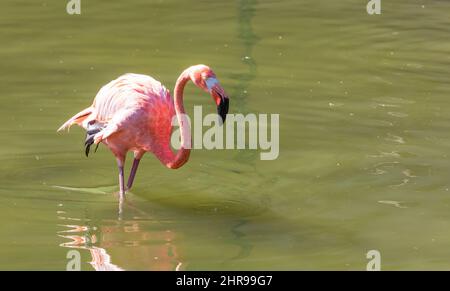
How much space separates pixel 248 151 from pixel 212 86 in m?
1.85

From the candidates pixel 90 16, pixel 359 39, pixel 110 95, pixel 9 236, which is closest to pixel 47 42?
pixel 90 16

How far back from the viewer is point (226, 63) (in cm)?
1058

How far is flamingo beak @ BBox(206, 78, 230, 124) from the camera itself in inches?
255

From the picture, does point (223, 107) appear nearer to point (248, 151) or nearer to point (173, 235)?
point (173, 235)

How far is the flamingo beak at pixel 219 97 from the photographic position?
21.2ft

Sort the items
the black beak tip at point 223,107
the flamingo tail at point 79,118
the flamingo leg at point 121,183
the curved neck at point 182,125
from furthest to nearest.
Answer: the flamingo tail at point 79,118
the flamingo leg at point 121,183
the curved neck at point 182,125
the black beak tip at point 223,107

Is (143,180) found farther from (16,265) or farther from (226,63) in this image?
(226,63)

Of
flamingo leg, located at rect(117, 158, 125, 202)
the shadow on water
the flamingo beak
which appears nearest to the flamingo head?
the flamingo beak

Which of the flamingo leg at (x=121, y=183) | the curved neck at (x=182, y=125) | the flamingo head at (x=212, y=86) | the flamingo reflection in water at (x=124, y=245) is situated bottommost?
the flamingo reflection in water at (x=124, y=245)

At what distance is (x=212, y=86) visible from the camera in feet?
21.7

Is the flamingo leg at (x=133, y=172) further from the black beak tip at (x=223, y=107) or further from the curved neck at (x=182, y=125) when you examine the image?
the black beak tip at (x=223, y=107)

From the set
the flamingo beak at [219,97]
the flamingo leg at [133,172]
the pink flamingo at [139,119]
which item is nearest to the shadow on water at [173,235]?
the flamingo leg at [133,172]

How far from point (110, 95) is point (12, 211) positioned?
952 mm

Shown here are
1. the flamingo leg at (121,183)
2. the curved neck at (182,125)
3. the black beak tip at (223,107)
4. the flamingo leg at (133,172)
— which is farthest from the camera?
the flamingo leg at (133,172)
